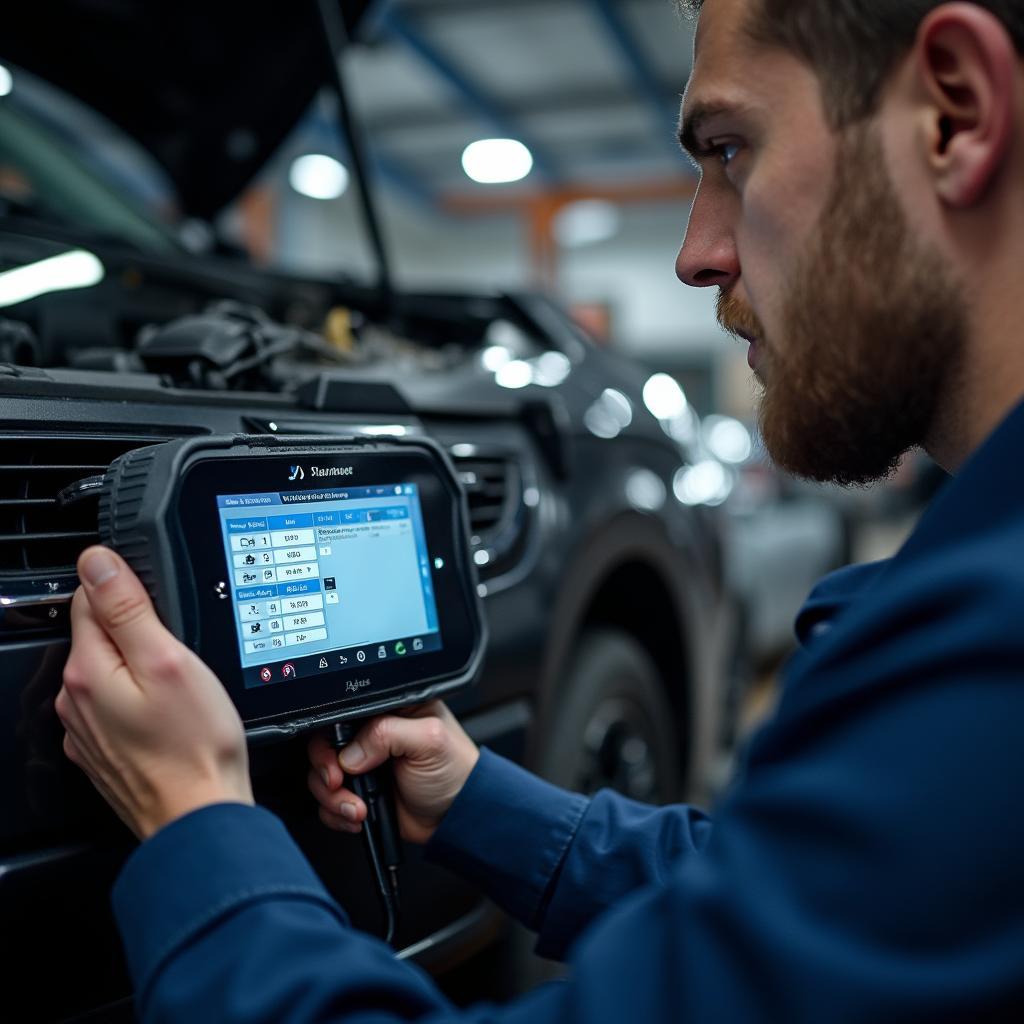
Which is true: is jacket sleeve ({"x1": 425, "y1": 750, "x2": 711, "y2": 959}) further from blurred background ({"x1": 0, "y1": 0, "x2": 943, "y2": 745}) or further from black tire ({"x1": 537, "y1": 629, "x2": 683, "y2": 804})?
blurred background ({"x1": 0, "y1": 0, "x2": 943, "y2": 745})

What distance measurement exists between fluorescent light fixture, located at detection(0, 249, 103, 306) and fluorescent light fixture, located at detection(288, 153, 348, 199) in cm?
851

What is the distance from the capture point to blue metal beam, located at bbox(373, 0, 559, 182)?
7449 mm

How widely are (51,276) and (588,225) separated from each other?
43.4 feet

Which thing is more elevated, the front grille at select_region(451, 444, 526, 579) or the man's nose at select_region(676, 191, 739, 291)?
the man's nose at select_region(676, 191, 739, 291)

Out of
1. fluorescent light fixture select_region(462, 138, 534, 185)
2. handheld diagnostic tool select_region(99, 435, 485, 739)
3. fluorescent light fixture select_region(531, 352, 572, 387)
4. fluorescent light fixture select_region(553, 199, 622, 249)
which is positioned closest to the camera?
handheld diagnostic tool select_region(99, 435, 485, 739)

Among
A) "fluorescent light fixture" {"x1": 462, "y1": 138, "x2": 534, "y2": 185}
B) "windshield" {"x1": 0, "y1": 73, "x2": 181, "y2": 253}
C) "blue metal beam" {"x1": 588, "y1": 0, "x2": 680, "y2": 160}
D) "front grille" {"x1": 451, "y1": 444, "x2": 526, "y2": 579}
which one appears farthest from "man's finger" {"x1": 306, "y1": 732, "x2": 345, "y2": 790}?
"fluorescent light fixture" {"x1": 462, "y1": 138, "x2": 534, "y2": 185}

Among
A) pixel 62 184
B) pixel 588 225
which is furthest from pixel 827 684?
pixel 588 225

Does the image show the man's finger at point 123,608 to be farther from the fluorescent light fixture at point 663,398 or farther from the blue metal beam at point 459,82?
the blue metal beam at point 459,82

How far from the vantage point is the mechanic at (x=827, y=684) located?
534 millimetres

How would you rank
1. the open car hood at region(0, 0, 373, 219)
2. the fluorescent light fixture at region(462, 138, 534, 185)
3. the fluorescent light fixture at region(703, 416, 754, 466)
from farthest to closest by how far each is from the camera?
the fluorescent light fixture at region(462, 138, 534, 185) < the fluorescent light fixture at region(703, 416, 754, 466) < the open car hood at region(0, 0, 373, 219)

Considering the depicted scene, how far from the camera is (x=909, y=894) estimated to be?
1.73ft

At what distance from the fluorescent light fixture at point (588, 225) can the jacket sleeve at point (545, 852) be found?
1250 cm

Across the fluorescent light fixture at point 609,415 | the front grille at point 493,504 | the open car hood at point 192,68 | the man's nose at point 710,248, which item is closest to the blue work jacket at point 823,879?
the man's nose at point 710,248

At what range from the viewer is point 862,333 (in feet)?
2.41
